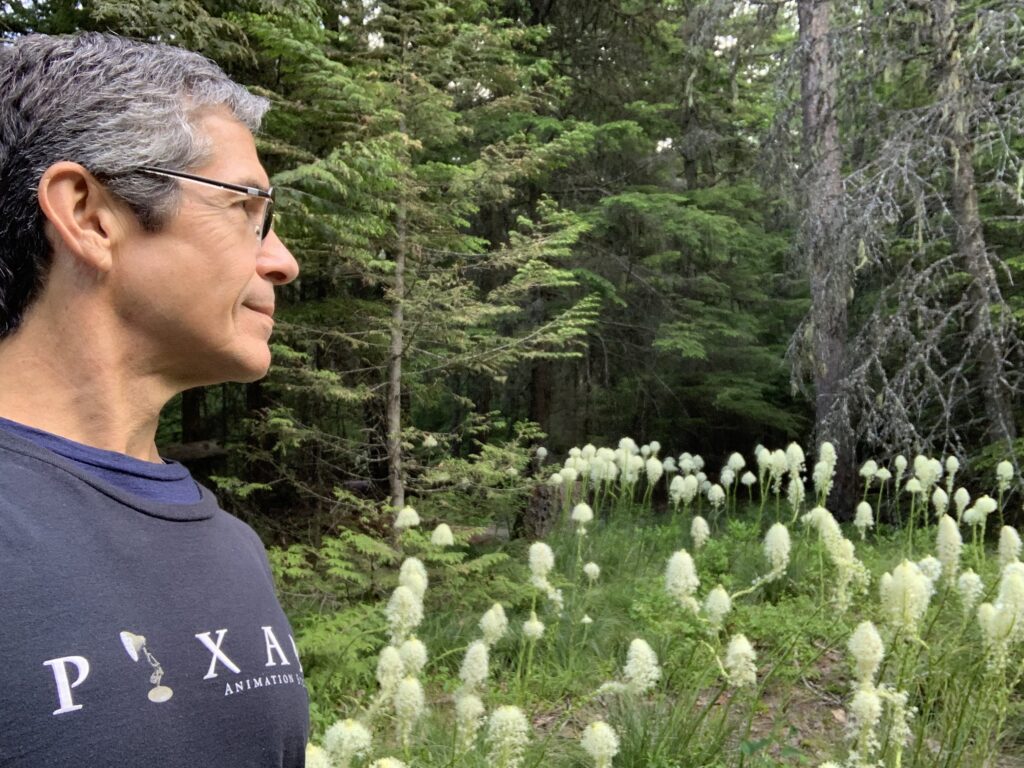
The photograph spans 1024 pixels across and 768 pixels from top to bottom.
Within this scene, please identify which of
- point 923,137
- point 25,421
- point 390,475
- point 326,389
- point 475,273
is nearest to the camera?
point 25,421

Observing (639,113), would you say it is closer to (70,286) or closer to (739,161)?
(739,161)

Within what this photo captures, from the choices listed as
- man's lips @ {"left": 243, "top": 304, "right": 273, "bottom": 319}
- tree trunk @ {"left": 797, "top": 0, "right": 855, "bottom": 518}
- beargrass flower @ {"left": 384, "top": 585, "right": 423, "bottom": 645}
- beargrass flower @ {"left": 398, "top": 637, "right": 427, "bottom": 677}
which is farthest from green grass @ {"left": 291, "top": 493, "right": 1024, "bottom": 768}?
tree trunk @ {"left": 797, "top": 0, "right": 855, "bottom": 518}

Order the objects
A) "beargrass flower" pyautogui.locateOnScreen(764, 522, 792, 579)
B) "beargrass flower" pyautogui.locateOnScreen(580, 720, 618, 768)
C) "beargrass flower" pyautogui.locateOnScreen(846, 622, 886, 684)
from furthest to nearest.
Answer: "beargrass flower" pyautogui.locateOnScreen(764, 522, 792, 579) → "beargrass flower" pyautogui.locateOnScreen(846, 622, 886, 684) → "beargrass flower" pyautogui.locateOnScreen(580, 720, 618, 768)

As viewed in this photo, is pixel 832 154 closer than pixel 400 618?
No

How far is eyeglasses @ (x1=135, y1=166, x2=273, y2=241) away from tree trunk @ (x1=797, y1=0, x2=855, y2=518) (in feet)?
24.5

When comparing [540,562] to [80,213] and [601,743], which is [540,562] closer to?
[601,743]

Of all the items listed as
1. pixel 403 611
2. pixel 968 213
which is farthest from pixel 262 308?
pixel 968 213

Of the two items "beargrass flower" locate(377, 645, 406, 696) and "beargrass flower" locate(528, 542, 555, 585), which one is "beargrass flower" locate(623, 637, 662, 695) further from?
"beargrass flower" locate(528, 542, 555, 585)

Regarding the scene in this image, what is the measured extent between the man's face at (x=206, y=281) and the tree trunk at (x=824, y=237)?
755 centimetres

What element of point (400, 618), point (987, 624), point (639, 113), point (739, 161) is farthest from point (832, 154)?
point (400, 618)

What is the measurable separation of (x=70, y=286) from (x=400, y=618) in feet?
6.10

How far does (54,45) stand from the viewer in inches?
41.1

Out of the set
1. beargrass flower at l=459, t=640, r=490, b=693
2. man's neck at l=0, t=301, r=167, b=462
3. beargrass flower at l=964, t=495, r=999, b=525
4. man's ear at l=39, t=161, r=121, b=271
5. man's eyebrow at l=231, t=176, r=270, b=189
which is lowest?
beargrass flower at l=964, t=495, r=999, b=525

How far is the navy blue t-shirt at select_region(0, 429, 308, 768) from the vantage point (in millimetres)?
752
